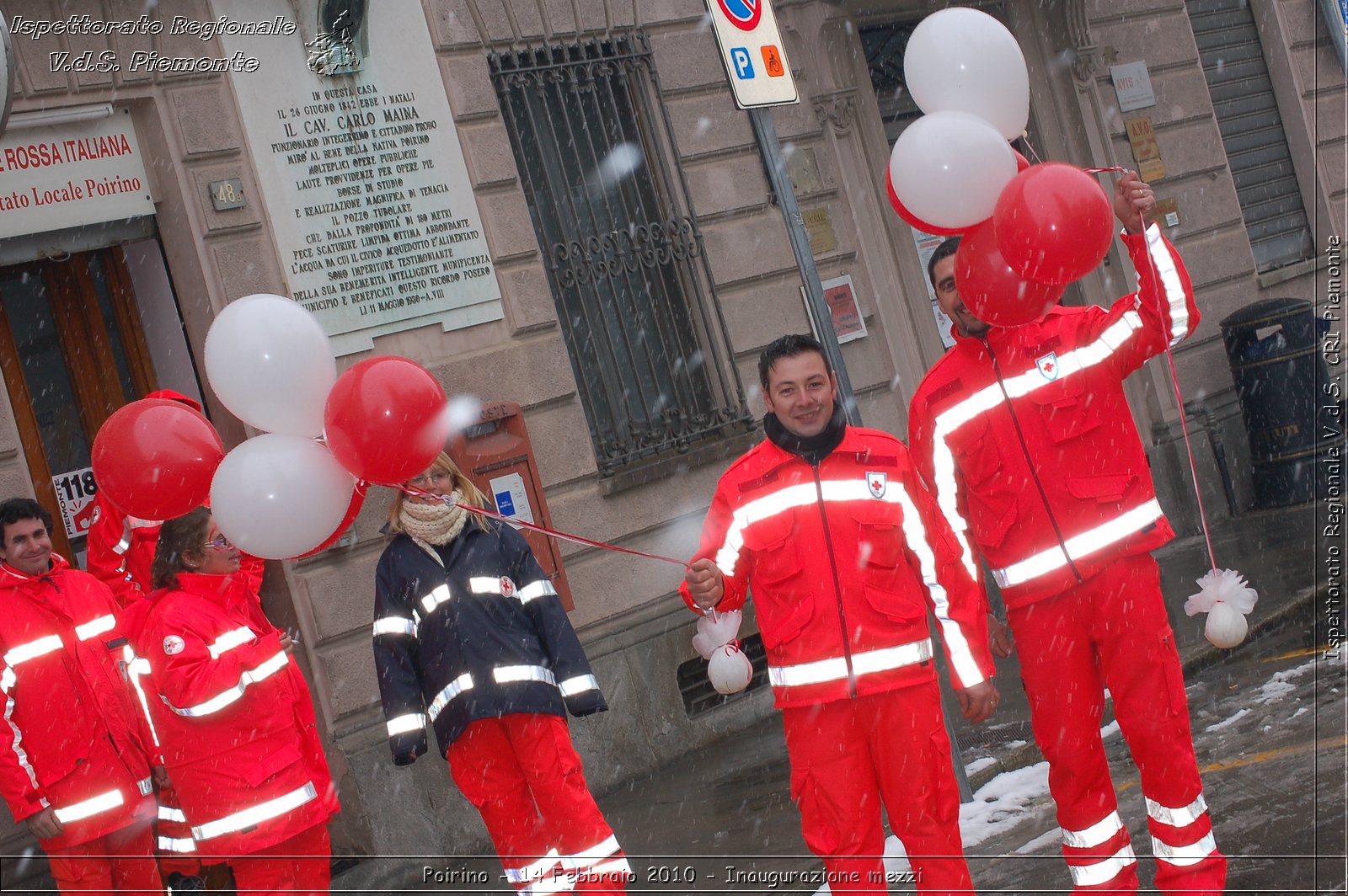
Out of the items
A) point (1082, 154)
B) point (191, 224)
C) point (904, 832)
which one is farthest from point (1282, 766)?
point (1082, 154)

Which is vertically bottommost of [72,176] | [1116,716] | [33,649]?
[1116,716]

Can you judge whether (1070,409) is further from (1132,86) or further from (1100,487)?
(1132,86)

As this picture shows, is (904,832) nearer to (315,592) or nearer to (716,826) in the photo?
(716,826)

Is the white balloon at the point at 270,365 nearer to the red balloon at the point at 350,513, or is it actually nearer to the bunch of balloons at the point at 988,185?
the red balloon at the point at 350,513

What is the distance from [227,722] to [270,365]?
1.45 m

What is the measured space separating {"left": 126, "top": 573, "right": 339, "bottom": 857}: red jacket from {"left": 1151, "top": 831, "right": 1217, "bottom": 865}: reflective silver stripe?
9.17ft

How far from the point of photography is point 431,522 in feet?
15.7

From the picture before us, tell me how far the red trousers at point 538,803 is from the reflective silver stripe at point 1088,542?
1.71 meters

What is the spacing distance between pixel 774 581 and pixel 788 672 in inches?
10.5

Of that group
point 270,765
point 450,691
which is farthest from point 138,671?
point 450,691

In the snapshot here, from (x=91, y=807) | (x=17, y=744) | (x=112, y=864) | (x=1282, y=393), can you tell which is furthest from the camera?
(x=1282, y=393)

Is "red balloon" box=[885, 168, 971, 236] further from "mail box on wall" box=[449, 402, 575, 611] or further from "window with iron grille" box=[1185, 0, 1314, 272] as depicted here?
"window with iron grille" box=[1185, 0, 1314, 272]

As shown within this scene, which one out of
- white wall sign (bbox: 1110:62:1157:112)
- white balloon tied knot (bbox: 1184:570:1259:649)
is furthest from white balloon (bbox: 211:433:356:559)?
white wall sign (bbox: 1110:62:1157:112)

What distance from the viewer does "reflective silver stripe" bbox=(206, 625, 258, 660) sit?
4.64 m
